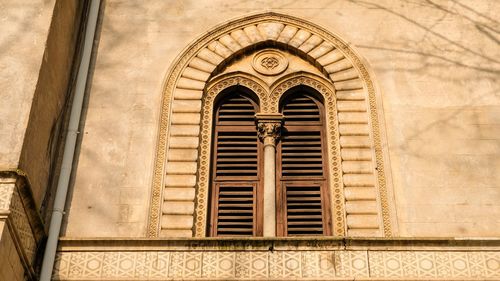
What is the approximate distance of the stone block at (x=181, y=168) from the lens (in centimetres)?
1077

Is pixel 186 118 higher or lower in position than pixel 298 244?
Result: higher

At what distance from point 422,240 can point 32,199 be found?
4457 mm

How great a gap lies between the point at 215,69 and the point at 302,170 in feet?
6.44

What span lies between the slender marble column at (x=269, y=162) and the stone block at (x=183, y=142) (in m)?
0.90

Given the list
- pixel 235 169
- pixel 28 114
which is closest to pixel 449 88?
pixel 235 169

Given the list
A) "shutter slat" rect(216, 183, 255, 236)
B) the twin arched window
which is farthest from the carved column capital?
"shutter slat" rect(216, 183, 255, 236)

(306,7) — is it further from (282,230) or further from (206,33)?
(282,230)

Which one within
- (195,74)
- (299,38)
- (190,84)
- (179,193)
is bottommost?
(179,193)

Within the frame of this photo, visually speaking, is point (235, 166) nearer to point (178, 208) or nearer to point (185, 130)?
point (185, 130)

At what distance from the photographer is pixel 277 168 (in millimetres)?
11062

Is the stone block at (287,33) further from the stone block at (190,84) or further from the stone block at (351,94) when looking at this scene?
the stone block at (190,84)

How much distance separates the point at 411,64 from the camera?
1169 cm

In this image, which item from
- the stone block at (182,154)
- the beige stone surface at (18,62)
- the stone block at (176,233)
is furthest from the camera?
the stone block at (182,154)

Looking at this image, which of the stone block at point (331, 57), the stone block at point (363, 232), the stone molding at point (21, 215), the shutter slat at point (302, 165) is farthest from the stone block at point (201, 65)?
the stone molding at point (21, 215)
